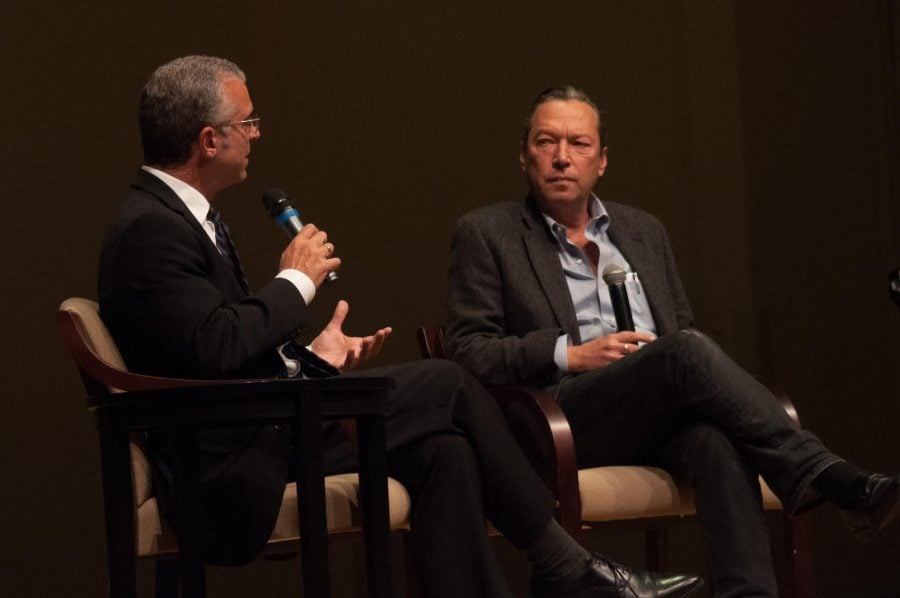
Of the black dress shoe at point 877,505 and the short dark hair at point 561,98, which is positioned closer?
the black dress shoe at point 877,505

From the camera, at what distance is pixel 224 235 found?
2.82m

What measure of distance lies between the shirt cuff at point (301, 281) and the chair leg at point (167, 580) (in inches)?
24.1

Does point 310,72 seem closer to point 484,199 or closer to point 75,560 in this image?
point 484,199

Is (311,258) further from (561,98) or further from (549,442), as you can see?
(561,98)

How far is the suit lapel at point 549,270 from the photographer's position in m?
3.33

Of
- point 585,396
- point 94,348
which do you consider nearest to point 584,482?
point 585,396

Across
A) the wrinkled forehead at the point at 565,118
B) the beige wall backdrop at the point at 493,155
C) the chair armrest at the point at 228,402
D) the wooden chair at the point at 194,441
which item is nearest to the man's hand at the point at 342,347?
the wooden chair at the point at 194,441

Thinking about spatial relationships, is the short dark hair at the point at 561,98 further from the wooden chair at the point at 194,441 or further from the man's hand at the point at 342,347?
the wooden chair at the point at 194,441

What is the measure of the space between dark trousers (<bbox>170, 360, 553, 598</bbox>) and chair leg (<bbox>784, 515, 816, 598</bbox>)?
2.37ft

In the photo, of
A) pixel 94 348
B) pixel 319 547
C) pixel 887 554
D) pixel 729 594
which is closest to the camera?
pixel 319 547

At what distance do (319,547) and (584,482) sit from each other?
0.82 meters

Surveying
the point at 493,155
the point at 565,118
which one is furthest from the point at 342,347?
the point at 493,155

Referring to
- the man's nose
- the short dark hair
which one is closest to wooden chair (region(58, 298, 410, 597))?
the man's nose

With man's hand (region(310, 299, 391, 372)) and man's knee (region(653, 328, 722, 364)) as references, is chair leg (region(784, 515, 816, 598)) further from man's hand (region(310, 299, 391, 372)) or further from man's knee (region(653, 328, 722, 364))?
man's hand (region(310, 299, 391, 372))
